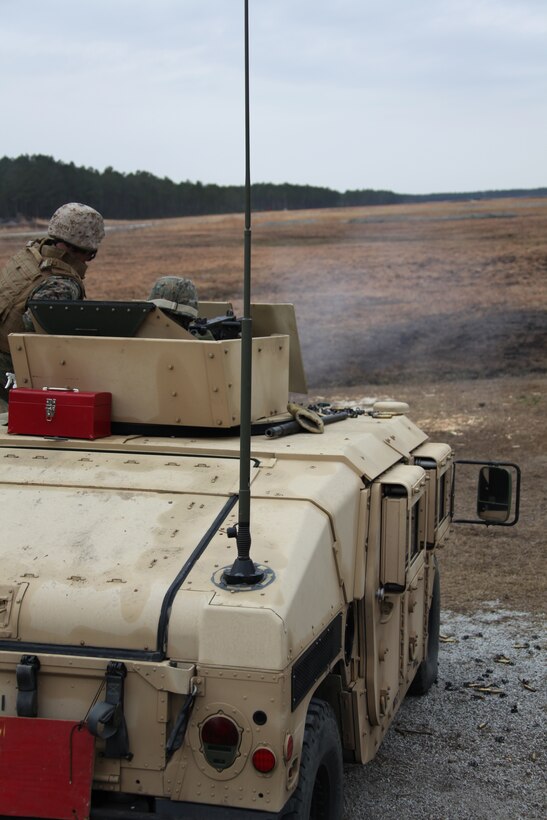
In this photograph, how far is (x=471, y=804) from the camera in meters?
5.39

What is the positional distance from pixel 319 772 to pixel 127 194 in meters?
14.0

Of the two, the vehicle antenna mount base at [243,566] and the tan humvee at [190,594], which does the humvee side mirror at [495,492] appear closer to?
the tan humvee at [190,594]

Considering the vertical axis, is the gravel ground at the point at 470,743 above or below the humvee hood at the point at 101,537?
below

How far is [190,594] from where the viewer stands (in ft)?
12.4

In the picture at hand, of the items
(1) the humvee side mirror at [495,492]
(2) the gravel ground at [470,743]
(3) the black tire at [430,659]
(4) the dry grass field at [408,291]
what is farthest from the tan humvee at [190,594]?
(4) the dry grass field at [408,291]

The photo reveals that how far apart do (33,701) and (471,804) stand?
2.54 metres

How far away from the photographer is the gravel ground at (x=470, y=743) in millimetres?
5367

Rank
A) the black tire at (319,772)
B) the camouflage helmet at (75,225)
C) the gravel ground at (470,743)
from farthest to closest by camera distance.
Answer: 1. the camouflage helmet at (75,225)
2. the gravel ground at (470,743)
3. the black tire at (319,772)

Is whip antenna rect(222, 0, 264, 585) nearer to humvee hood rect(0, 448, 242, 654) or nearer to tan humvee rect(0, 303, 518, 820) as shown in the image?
tan humvee rect(0, 303, 518, 820)

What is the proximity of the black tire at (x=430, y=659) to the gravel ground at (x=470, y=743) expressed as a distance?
7 cm

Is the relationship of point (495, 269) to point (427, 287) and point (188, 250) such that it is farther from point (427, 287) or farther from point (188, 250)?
point (188, 250)

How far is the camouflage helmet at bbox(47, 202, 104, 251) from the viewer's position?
603cm

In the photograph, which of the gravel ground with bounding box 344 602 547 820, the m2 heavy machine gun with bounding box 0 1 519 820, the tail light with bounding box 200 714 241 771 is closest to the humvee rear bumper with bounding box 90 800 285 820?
the m2 heavy machine gun with bounding box 0 1 519 820

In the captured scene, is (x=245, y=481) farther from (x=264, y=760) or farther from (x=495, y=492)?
(x=495, y=492)
